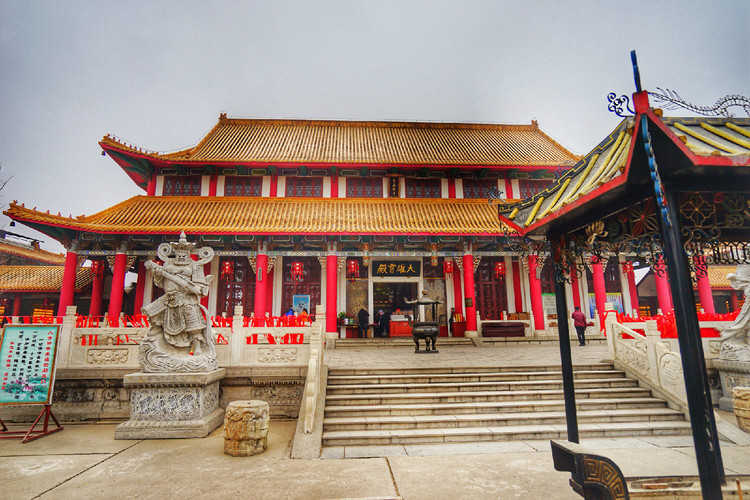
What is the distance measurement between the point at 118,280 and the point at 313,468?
525 inches

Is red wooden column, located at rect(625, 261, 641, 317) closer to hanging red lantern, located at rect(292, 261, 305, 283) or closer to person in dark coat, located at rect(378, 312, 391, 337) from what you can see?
person in dark coat, located at rect(378, 312, 391, 337)

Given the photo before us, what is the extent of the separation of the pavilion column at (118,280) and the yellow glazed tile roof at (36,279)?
497 centimetres

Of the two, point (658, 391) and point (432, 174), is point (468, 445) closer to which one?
point (658, 391)

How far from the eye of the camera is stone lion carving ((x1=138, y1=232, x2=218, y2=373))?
666 cm

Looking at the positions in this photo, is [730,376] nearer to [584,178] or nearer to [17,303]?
[584,178]

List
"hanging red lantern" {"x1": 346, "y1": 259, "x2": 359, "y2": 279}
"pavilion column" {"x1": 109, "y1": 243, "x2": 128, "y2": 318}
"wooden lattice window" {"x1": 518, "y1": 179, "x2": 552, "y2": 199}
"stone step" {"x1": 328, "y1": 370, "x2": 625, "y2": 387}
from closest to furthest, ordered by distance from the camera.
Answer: "stone step" {"x1": 328, "y1": 370, "x2": 625, "y2": 387}, "pavilion column" {"x1": 109, "y1": 243, "x2": 128, "y2": 318}, "hanging red lantern" {"x1": 346, "y1": 259, "x2": 359, "y2": 279}, "wooden lattice window" {"x1": 518, "y1": 179, "x2": 552, "y2": 199}

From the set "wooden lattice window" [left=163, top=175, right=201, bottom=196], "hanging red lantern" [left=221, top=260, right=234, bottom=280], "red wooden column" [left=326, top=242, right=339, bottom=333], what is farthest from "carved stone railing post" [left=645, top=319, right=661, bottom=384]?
"wooden lattice window" [left=163, top=175, right=201, bottom=196]

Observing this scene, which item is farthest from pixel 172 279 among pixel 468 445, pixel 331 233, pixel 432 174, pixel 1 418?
pixel 432 174

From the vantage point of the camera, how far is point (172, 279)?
22.3 ft

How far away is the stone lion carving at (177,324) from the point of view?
666 centimetres

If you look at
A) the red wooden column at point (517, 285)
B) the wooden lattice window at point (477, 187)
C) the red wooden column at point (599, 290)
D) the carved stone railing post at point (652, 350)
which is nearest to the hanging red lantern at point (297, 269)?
the wooden lattice window at point (477, 187)

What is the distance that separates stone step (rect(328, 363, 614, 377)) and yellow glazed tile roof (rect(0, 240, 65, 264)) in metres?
26.4

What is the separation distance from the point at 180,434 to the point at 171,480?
1.98 meters

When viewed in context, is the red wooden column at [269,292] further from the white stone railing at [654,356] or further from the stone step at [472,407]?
the white stone railing at [654,356]
